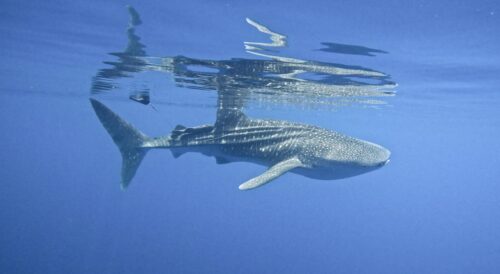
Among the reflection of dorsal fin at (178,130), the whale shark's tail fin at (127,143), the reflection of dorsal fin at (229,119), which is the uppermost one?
the reflection of dorsal fin at (229,119)

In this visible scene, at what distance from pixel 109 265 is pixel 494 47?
40.4m

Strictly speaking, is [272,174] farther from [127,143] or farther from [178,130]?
[127,143]

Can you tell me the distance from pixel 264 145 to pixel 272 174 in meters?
1.62

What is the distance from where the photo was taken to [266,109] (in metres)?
31.8

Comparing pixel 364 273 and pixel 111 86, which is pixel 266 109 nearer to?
pixel 111 86

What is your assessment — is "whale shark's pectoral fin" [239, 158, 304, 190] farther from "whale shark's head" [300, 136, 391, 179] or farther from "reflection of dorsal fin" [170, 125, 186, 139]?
"reflection of dorsal fin" [170, 125, 186, 139]

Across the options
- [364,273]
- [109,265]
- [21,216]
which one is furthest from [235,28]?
[21,216]

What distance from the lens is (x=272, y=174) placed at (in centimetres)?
782

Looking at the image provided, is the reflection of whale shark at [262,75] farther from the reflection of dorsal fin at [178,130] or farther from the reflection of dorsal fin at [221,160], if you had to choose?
the reflection of dorsal fin at [221,160]

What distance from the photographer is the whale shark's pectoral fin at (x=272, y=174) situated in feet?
24.4

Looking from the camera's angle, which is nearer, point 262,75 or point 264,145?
point 264,145

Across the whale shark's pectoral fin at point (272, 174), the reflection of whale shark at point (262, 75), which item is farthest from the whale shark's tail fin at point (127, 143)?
the whale shark's pectoral fin at point (272, 174)

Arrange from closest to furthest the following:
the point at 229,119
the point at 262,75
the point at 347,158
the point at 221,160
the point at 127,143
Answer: the point at 347,158 → the point at 229,119 → the point at 221,160 → the point at 127,143 → the point at 262,75

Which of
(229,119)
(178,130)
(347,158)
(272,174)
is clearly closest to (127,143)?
(178,130)
